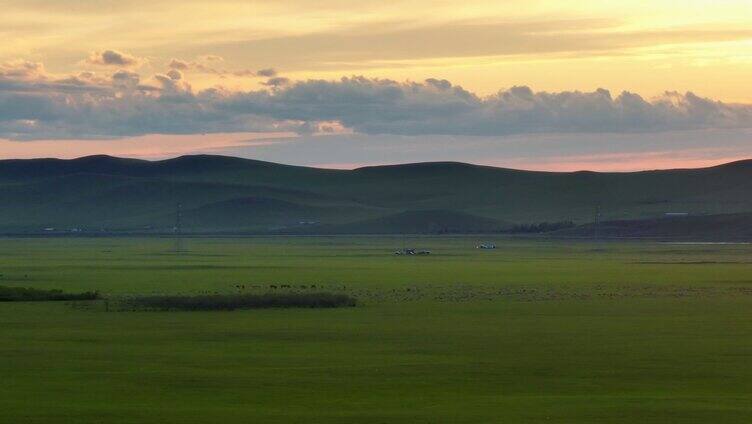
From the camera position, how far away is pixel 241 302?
51.8 m

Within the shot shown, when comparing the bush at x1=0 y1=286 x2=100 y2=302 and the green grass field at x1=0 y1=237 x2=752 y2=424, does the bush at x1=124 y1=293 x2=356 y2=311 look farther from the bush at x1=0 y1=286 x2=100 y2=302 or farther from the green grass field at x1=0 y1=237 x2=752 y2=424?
the bush at x1=0 y1=286 x2=100 y2=302

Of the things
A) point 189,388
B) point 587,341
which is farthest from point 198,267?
point 189,388

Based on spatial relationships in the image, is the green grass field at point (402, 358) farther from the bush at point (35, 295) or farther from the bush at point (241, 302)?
the bush at point (35, 295)

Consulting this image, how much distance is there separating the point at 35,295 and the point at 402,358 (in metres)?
26.5

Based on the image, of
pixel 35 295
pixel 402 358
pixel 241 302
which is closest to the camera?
pixel 402 358

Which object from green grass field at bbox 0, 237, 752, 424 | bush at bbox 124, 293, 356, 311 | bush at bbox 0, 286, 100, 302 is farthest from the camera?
bush at bbox 0, 286, 100, 302

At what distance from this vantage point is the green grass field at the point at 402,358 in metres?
25.9

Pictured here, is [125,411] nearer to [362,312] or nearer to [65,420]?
[65,420]

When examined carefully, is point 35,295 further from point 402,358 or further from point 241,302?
point 402,358

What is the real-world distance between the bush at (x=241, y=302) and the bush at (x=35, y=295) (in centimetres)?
381

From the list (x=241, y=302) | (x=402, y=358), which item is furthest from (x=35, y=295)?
(x=402, y=358)

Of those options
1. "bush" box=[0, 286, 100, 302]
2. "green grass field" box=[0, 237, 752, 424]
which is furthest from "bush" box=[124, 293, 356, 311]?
"bush" box=[0, 286, 100, 302]

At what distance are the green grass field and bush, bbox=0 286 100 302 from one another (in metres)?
2.46

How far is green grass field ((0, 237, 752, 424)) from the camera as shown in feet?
84.9
